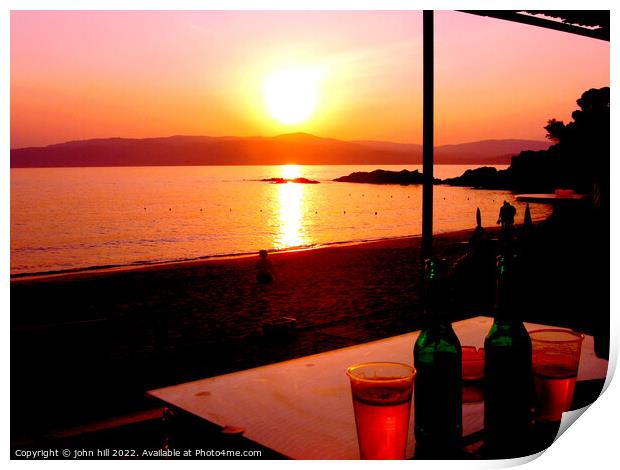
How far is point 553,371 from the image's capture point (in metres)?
0.98

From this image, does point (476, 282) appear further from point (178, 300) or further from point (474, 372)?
point (178, 300)

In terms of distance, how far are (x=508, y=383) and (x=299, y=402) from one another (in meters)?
0.37

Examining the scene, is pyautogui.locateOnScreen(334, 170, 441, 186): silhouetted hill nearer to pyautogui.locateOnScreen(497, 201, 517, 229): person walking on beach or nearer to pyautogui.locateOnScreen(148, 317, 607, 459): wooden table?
pyautogui.locateOnScreen(148, 317, 607, 459): wooden table

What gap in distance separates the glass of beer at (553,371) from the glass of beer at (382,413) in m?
0.26

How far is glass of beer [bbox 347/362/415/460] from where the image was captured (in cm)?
80

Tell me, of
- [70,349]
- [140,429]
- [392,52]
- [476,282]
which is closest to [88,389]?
[70,349]

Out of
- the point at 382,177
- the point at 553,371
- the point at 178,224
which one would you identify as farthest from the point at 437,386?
the point at 382,177

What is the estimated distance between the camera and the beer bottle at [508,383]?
91 centimetres

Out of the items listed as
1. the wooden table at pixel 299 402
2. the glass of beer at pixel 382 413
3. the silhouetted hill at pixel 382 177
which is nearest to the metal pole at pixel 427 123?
the wooden table at pixel 299 402

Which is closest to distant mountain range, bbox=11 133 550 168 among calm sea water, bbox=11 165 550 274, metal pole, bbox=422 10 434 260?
calm sea water, bbox=11 165 550 274

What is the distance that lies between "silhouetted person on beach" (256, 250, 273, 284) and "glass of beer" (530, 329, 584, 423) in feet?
24.1

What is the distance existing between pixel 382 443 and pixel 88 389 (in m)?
2.55

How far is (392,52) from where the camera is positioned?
5.30 m

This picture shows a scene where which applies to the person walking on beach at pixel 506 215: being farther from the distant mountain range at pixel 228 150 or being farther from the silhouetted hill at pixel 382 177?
the silhouetted hill at pixel 382 177
